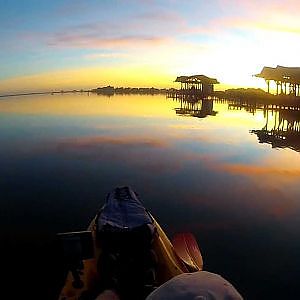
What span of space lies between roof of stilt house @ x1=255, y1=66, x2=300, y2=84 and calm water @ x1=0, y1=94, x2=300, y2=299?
20964 millimetres

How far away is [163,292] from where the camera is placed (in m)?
3.27

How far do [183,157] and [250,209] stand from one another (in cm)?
880

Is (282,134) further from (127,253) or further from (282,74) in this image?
(127,253)

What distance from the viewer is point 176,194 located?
47.5ft

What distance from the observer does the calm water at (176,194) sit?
29.2 ft

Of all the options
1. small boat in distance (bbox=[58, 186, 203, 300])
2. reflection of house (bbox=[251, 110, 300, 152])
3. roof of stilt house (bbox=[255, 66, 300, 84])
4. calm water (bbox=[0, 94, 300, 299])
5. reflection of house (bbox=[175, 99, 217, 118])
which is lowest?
reflection of house (bbox=[175, 99, 217, 118])

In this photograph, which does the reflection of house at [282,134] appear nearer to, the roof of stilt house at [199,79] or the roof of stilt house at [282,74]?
the roof of stilt house at [282,74]

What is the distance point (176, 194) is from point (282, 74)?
4029 centimetres

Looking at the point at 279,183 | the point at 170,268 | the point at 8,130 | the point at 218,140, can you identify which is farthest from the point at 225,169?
the point at 8,130

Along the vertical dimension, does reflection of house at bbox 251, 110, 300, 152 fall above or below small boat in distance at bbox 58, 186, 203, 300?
below

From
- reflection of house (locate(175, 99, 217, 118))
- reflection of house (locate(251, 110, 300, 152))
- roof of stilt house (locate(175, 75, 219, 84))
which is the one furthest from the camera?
roof of stilt house (locate(175, 75, 219, 84))

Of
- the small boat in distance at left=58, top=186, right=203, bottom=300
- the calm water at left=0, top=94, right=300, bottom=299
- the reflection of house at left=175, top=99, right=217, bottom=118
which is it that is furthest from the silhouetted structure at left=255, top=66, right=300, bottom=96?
the small boat in distance at left=58, top=186, right=203, bottom=300

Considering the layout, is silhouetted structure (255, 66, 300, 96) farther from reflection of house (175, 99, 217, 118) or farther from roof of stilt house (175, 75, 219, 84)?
roof of stilt house (175, 75, 219, 84)

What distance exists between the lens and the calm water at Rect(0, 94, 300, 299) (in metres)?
8.91
